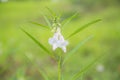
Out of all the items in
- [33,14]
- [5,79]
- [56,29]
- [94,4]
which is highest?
[56,29]

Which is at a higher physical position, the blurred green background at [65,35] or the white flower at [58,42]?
the white flower at [58,42]

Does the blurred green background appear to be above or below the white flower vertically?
below

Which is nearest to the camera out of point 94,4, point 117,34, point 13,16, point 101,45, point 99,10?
point 101,45

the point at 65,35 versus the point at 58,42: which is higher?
the point at 58,42

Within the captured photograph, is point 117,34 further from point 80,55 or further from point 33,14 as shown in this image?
point 33,14

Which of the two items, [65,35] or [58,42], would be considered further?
[65,35]

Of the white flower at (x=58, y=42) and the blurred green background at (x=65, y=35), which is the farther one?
the blurred green background at (x=65, y=35)

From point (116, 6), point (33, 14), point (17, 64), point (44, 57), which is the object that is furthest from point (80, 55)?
point (116, 6)

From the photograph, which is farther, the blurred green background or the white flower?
the blurred green background
